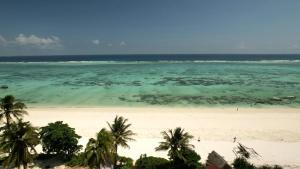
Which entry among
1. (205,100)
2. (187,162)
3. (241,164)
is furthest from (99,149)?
(205,100)

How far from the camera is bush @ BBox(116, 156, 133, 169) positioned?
34.9 metres

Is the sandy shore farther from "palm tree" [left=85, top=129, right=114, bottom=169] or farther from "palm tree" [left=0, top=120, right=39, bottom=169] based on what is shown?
"palm tree" [left=0, top=120, right=39, bottom=169]

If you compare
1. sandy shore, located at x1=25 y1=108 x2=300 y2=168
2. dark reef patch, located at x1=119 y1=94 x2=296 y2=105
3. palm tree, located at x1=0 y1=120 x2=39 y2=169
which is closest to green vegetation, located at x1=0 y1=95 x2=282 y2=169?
palm tree, located at x1=0 y1=120 x2=39 y2=169

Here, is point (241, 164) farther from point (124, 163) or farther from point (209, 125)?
point (209, 125)

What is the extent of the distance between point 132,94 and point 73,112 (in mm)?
22747

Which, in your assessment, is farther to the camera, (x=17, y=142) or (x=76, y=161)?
(x=76, y=161)

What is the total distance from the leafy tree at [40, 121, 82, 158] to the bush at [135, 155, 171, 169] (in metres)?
8.24

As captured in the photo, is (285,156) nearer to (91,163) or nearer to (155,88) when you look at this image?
(91,163)

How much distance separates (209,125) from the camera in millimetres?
52031

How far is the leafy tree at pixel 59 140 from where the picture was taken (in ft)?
121

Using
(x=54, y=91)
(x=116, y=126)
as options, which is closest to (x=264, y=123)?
(x=116, y=126)

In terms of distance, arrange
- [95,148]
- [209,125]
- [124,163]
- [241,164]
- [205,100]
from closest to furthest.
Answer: [95,148]
[241,164]
[124,163]
[209,125]
[205,100]

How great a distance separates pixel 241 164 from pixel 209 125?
56.0 ft

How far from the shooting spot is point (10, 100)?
39.5 m
